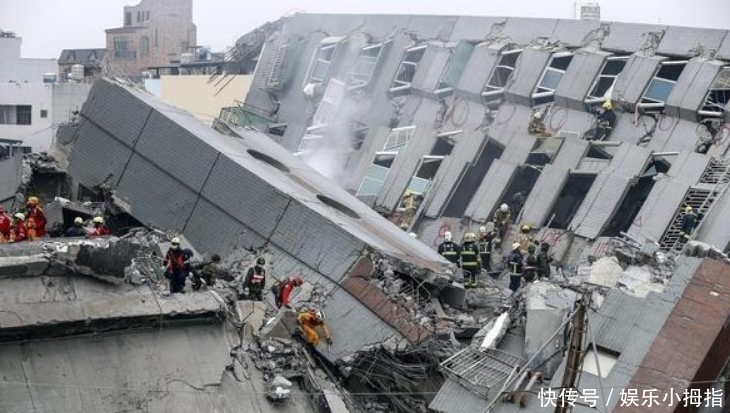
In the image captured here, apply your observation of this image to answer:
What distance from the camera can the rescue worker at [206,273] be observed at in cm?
1809

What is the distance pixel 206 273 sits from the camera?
744 inches

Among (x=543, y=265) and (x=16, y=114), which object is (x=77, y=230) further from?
(x=16, y=114)

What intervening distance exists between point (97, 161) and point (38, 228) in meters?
3.87

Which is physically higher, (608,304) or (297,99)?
(608,304)

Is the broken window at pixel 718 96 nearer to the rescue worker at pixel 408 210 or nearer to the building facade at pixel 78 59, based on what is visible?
the rescue worker at pixel 408 210

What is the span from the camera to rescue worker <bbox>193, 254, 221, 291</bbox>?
18094mm

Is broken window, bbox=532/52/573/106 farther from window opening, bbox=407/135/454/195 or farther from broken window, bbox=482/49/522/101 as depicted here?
window opening, bbox=407/135/454/195

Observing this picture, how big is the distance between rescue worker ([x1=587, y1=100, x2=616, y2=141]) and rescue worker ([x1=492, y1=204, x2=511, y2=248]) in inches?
123

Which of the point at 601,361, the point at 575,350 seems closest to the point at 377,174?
the point at 601,361

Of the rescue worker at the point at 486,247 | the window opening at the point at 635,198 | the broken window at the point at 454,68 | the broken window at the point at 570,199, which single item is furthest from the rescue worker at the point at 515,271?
the broken window at the point at 454,68

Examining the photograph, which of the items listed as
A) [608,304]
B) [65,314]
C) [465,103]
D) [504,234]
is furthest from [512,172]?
[65,314]

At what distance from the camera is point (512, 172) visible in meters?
29.8

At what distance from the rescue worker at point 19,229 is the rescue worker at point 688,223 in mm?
13391

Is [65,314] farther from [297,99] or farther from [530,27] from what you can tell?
[297,99]
